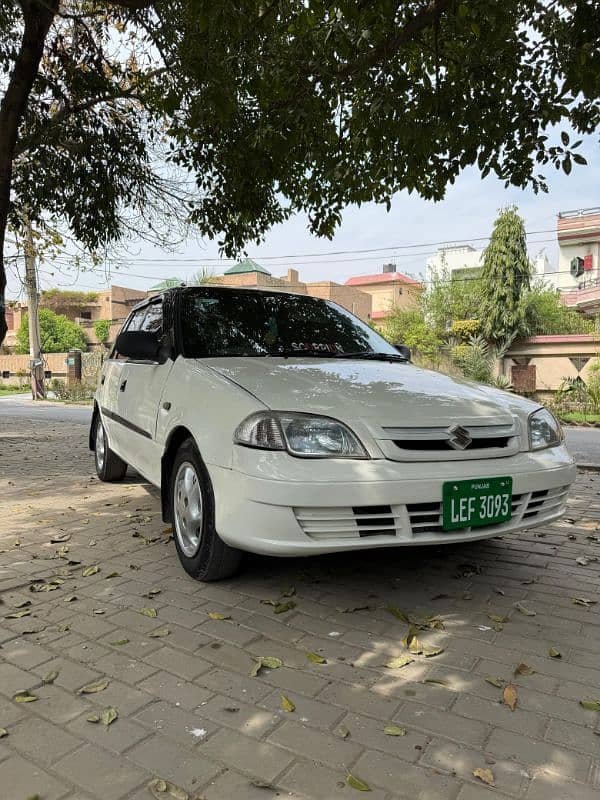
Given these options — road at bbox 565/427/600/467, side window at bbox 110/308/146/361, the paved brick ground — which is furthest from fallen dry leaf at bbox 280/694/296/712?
road at bbox 565/427/600/467

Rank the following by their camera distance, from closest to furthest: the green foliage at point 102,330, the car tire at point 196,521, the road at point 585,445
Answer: the car tire at point 196,521 < the road at point 585,445 < the green foliage at point 102,330

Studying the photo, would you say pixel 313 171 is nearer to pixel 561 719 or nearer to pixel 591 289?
pixel 561 719

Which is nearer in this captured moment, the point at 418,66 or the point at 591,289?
the point at 418,66

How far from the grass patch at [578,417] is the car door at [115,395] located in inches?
543

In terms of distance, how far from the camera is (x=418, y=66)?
6316 mm

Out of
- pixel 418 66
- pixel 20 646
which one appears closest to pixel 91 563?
pixel 20 646

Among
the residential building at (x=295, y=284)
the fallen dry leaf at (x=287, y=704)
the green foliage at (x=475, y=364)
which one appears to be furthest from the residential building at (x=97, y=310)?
the fallen dry leaf at (x=287, y=704)

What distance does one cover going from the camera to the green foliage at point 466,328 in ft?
87.4

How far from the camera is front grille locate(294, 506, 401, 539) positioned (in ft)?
8.78

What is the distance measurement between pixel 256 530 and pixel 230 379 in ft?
2.76

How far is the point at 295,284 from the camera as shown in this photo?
1774 inches

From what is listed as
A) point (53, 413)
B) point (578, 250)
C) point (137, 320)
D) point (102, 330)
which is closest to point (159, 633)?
point (137, 320)

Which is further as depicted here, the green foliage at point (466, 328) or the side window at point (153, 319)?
the green foliage at point (466, 328)

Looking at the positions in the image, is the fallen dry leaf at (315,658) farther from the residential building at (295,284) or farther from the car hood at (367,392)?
the residential building at (295,284)
